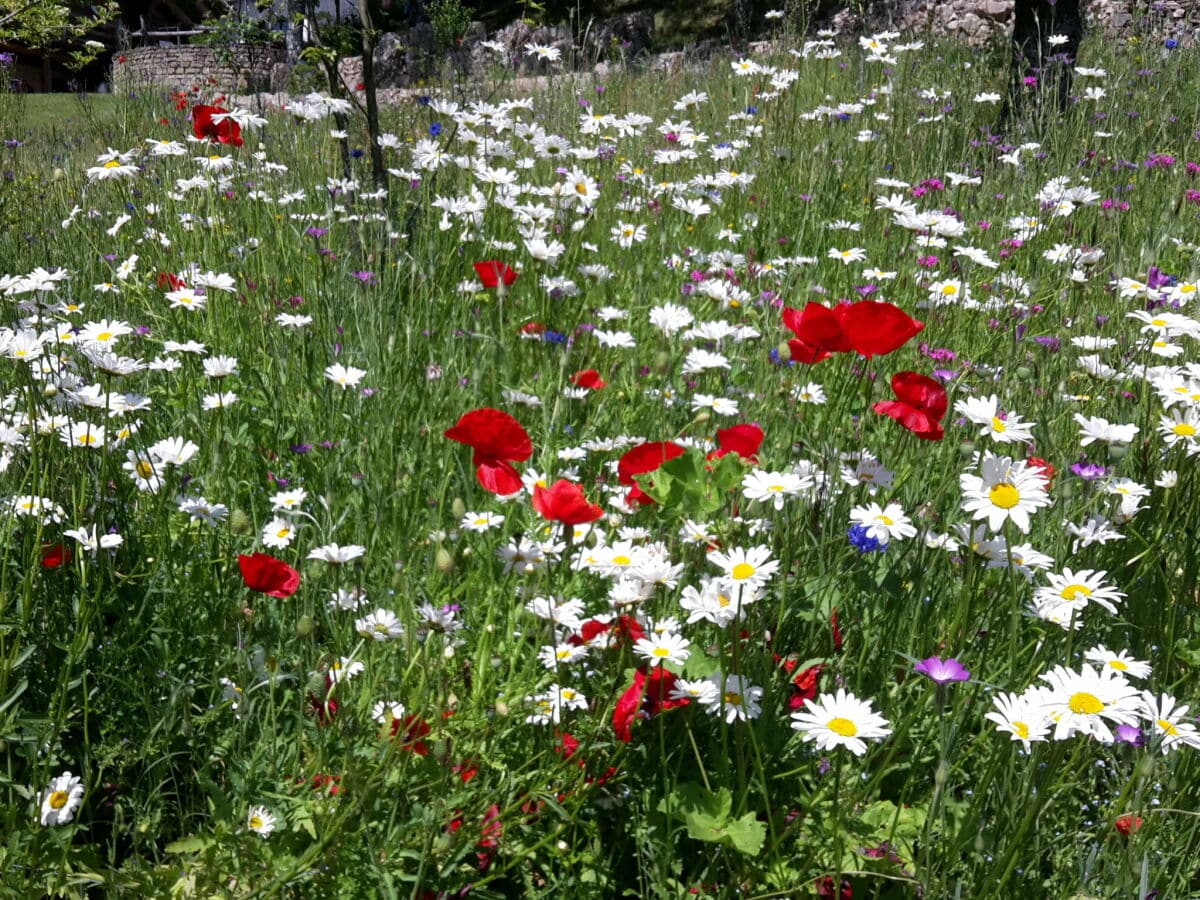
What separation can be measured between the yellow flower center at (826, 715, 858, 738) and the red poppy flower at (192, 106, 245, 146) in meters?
2.46

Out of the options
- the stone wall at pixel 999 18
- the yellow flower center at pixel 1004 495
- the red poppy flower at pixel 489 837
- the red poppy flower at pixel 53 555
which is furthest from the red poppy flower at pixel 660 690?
the stone wall at pixel 999 18

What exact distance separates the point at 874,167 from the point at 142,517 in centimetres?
377

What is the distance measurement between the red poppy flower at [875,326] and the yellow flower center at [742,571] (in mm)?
405

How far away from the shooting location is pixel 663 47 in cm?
1591

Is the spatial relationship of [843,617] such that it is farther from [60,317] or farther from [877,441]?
[60,317]

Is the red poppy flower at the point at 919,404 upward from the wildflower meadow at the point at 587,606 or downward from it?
upward

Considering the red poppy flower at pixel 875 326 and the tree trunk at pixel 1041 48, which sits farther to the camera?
the tree trunk at pixel 1041 48

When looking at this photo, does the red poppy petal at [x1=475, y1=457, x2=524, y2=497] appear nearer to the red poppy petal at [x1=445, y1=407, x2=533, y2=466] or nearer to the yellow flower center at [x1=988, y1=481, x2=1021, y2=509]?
the red poppy petal at [x1=445, y1=407, x2=533, y2=466]

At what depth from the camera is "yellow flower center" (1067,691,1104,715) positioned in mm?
1025

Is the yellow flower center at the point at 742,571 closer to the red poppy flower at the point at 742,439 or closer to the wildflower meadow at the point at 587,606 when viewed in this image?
the wildflower meadow at the point at 587,606

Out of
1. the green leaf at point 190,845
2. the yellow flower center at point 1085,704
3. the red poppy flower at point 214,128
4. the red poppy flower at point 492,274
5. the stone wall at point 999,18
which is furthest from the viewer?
the stone wall at point 999,18

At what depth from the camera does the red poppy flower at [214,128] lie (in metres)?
2.69

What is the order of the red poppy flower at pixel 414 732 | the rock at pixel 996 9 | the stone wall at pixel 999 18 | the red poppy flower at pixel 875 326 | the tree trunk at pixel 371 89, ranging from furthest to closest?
the rock at pixel 996 9, the stone wall at pixel 999 18, the tree trunk at pixel 371 89, the red poppy flower at pixel 875 326, the red poppy flower at pixel 414 732

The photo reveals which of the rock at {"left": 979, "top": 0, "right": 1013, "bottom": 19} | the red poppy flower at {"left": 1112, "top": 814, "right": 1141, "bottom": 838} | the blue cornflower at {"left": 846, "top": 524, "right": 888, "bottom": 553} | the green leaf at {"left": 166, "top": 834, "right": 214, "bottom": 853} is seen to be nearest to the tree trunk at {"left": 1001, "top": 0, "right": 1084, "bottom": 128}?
the rock at {"left": 979, "top": 0, "right": 1013, "bottom": 19}
